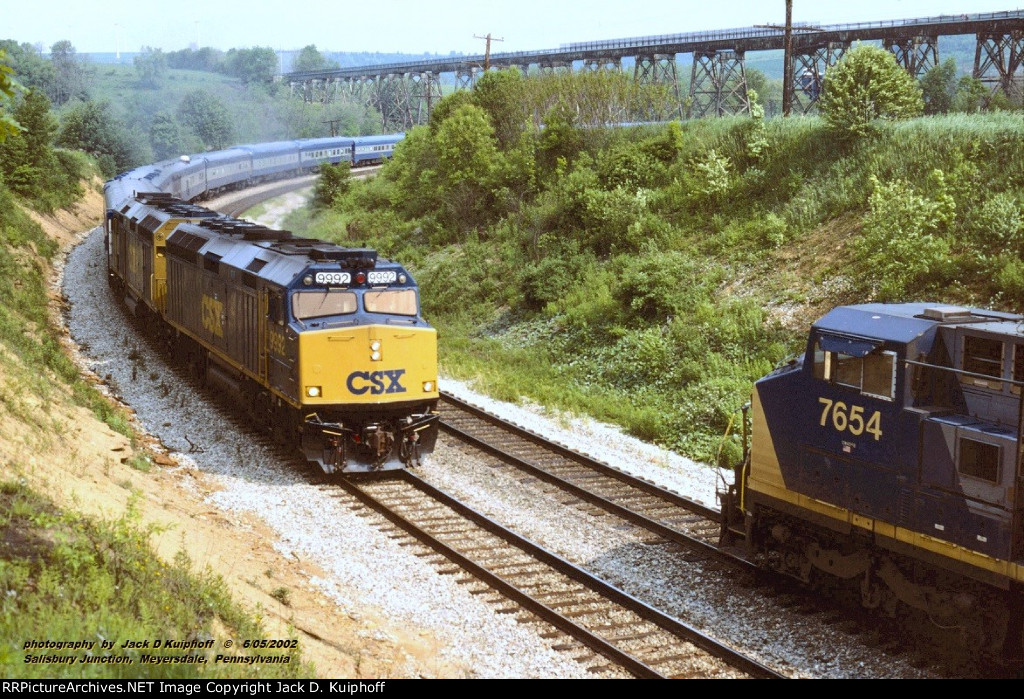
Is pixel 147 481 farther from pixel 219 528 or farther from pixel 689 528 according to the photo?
pixel 689 528

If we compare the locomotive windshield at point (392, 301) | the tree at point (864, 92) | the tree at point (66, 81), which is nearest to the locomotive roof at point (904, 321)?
the locomotive windshield at point (392, 301)

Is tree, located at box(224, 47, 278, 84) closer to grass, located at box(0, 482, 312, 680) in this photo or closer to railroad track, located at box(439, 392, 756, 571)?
railroad track, located at box(439, 392, 756, 571)

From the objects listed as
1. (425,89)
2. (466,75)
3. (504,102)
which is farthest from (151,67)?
(504,102)

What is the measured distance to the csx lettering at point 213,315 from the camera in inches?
858

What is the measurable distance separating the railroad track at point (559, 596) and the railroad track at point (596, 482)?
2.10 m

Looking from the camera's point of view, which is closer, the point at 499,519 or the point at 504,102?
the point at 499,519

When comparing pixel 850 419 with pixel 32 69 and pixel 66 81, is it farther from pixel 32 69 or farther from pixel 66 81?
pixel 66 81

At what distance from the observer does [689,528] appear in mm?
15719

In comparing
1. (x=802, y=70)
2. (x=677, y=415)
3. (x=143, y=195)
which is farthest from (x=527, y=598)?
(x=802, y=70)

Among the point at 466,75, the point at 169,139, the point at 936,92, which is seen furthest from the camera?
the point at 466,75

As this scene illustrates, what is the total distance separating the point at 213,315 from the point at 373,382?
6280 mm

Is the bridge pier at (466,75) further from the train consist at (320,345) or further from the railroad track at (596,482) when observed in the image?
the railroad track at (596,482)

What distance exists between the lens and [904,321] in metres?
11.5

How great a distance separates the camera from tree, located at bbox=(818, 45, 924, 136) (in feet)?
105
